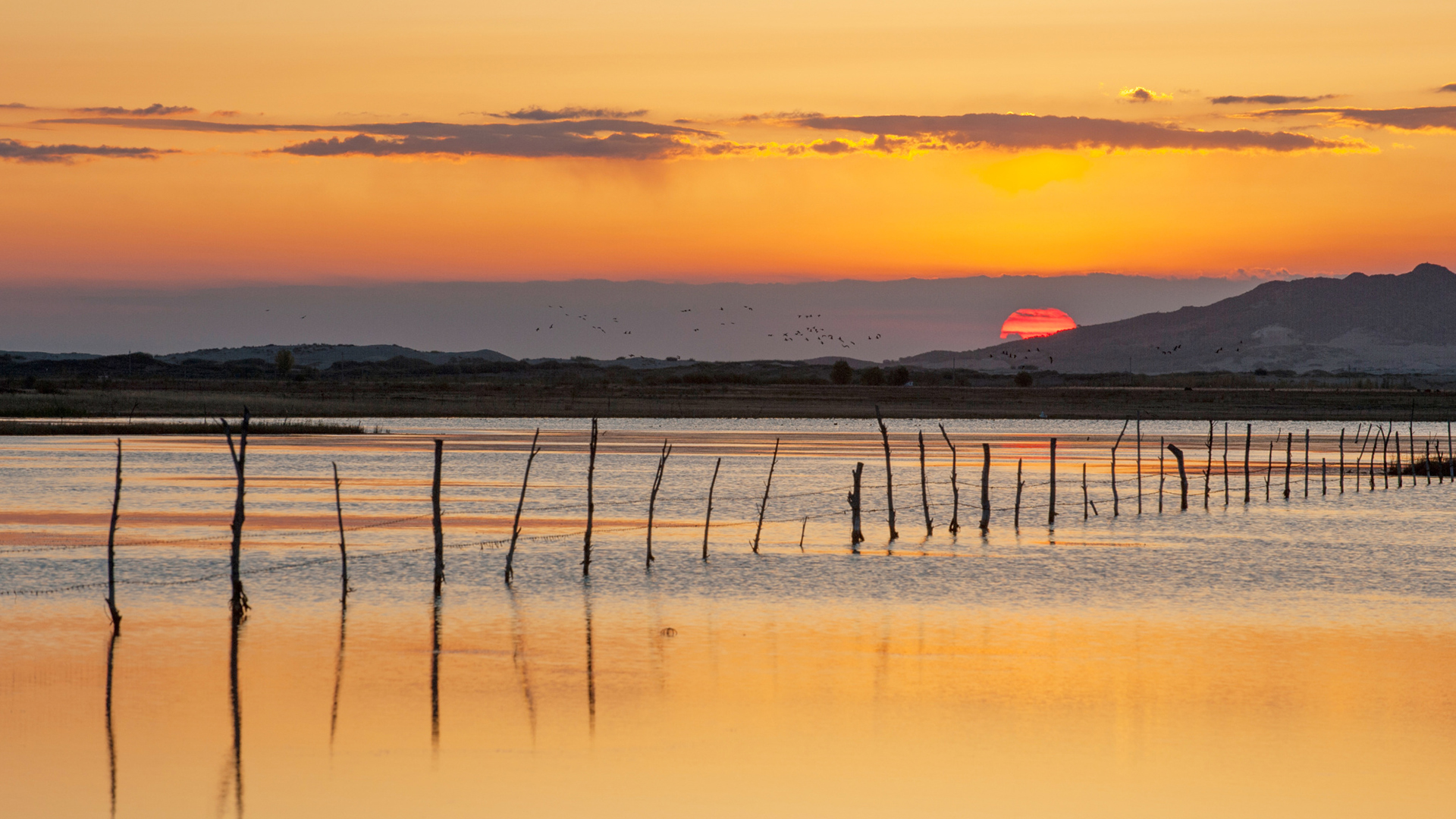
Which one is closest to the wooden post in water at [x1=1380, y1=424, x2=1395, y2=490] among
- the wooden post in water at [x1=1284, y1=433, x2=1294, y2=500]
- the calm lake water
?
the wooden post in water at [x1=1284, y1=433, x2=1294, y2=500]

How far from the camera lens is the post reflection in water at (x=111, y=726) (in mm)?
10850

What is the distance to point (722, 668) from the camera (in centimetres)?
1575

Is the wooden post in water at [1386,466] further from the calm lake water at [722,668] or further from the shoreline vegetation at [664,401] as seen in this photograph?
the shoreline vegetation at [664,401]

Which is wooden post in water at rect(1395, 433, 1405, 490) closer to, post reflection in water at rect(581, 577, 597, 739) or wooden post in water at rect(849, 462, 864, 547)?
wooden post in water at rect(849, 462, 864, 547)

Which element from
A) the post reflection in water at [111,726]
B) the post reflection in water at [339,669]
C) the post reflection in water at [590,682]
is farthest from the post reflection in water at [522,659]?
the post reflection in water at [111,726]

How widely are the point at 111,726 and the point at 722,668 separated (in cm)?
627

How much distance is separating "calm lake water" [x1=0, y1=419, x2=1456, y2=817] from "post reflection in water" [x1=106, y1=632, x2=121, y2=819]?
57 mm

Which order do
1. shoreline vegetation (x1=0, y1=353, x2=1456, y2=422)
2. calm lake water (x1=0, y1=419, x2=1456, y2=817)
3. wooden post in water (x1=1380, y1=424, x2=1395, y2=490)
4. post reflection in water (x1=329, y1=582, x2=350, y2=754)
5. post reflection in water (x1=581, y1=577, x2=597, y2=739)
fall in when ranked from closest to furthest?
calm lake water (x1=0, y1=419, x2=1456, y2=817) → post reflection in water (x1=329, y1=582, x2=350, y2=754) → post reflection in water (x1=581, y1=577, x2=597, y2=739) → wooden post in water (x1=1380, y1=424, x2=1395, y2=490) → shoreline vegetation (x1=0, y1=353, x2=1456, y2=422)

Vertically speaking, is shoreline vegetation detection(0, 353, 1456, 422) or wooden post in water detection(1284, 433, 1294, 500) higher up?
shoreline vegetation detection(0, 353, 1456, 422)

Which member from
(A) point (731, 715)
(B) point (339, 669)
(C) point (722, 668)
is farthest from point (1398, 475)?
(B) point (339, 669)

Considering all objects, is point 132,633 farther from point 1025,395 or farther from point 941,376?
point 941,376

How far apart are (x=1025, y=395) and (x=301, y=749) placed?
109 meters

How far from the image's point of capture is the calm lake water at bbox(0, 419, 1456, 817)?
11273mm

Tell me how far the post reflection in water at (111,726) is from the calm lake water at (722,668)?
6 cm
